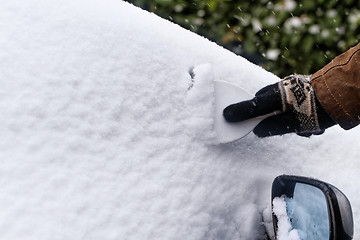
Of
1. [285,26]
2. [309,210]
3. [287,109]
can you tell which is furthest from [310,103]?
[285,26]

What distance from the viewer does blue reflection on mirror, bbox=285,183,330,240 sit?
1138mm

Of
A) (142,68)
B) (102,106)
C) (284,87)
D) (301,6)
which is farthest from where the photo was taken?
(301,6)

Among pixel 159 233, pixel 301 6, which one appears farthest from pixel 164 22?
pixel 301 6

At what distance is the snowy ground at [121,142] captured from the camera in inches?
39.0

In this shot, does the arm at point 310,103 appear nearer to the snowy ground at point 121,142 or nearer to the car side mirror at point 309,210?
the snowy ground at point 121,142

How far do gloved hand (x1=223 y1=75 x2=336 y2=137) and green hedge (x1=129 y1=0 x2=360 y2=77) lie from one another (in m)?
1.56

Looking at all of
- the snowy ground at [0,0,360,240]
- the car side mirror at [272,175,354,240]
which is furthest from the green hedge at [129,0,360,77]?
the car side mirror at [272,175,354,240]

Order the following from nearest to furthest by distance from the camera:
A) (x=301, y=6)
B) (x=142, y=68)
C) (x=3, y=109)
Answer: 1. (x=3, y=109)
2. (x=142, y=68)
3. (x=301, y=6)

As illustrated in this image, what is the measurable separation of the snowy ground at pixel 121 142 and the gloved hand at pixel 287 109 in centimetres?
5


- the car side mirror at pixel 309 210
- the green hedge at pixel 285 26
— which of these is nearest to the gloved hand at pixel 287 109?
the car side mirror at pixel 309 210

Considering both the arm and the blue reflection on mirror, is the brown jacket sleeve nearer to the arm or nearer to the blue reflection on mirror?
the arm

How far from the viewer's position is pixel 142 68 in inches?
51.8

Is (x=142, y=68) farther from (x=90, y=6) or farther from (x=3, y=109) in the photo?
(x=3, y=109)

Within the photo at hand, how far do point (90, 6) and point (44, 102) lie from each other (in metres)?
0.43
